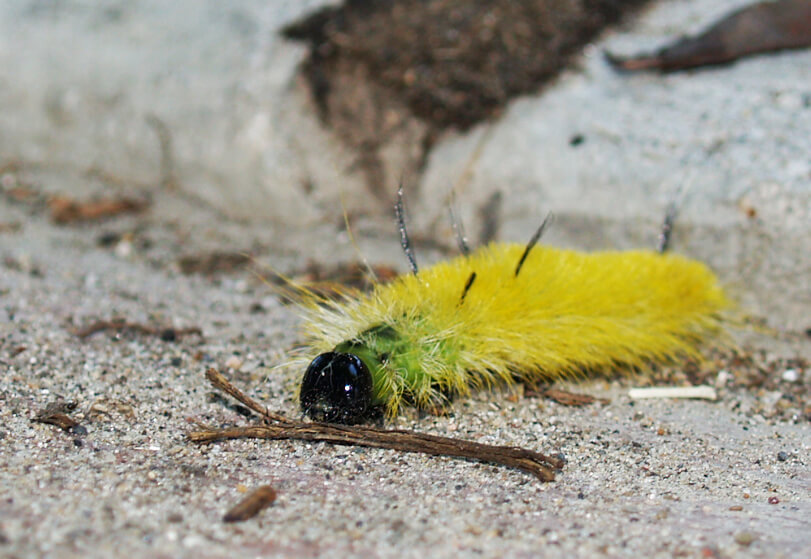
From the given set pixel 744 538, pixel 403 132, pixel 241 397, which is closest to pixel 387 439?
pixel 241 397

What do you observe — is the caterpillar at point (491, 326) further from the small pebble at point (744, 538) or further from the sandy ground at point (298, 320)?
the small pebble at point (744, 538)

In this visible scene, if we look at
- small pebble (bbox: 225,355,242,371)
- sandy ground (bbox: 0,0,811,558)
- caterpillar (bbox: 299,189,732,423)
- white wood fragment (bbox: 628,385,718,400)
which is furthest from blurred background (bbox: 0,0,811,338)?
small pebble (bbox: 225,355,242,371)

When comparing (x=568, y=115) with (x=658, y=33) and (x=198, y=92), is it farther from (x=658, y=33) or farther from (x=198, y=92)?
(x=198, y=92)

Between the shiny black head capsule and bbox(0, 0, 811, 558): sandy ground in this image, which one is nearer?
bbox(0, 0, 811, 558): sandy ground

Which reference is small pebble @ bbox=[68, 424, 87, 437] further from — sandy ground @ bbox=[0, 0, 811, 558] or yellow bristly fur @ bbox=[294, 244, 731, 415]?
yellow bristly fur @ bbox=[294, 244, 731, 415]

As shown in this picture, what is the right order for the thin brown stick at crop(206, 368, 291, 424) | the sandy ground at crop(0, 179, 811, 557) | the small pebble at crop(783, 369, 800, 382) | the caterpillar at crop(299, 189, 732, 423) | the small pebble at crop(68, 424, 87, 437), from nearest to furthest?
the sandy ground at crop(0, 179, 811, 557)
the small pebble at crop(68, 424, 87, 437)
the thin brown stick at crop(206, 368, 291, 424)
the caterpillar at crop(299, 189, 732, 423)
the small pebble at crop(783, 369, 800, 382)

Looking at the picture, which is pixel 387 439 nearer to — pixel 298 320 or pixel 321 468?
pixel 321 468

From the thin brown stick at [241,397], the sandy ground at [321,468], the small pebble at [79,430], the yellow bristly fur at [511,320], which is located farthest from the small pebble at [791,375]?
the small pebble at [79,430]
